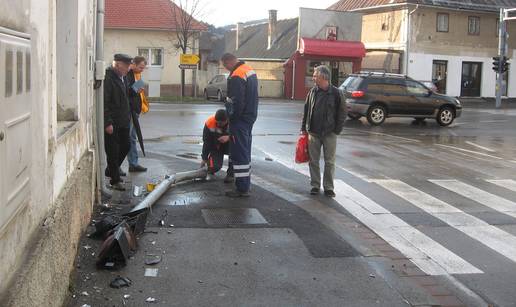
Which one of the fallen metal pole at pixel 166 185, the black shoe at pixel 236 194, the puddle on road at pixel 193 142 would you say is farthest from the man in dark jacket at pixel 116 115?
the puddle on road at pixel 193 142

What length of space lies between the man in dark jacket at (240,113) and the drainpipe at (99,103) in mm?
1583

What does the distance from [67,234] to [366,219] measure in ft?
13.0

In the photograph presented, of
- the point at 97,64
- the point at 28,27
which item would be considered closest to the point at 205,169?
the point at 97,64

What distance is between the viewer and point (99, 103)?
308 inches

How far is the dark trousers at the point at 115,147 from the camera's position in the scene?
823 centimetres

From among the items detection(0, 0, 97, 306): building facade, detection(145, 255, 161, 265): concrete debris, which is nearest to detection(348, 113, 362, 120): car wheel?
detection(0, 0, 97, 306): building facade

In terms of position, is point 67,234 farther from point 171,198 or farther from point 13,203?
point 171,198

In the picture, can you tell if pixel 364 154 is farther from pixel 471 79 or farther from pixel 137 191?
pixel 471 79

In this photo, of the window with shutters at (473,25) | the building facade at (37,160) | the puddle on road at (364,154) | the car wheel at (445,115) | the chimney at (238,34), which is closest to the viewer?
the building facade at (37,160)

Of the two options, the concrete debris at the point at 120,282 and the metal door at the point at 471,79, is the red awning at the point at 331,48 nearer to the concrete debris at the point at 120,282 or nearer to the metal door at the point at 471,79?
the metal door at the point at 471,79

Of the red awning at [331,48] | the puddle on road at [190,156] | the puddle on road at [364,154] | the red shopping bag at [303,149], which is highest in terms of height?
the red awning at [331,48]

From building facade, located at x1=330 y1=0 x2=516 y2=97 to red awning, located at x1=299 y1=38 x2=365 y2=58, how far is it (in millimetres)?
2438

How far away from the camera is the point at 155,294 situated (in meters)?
4.77

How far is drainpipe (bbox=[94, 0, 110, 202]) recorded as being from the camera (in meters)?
7.62
